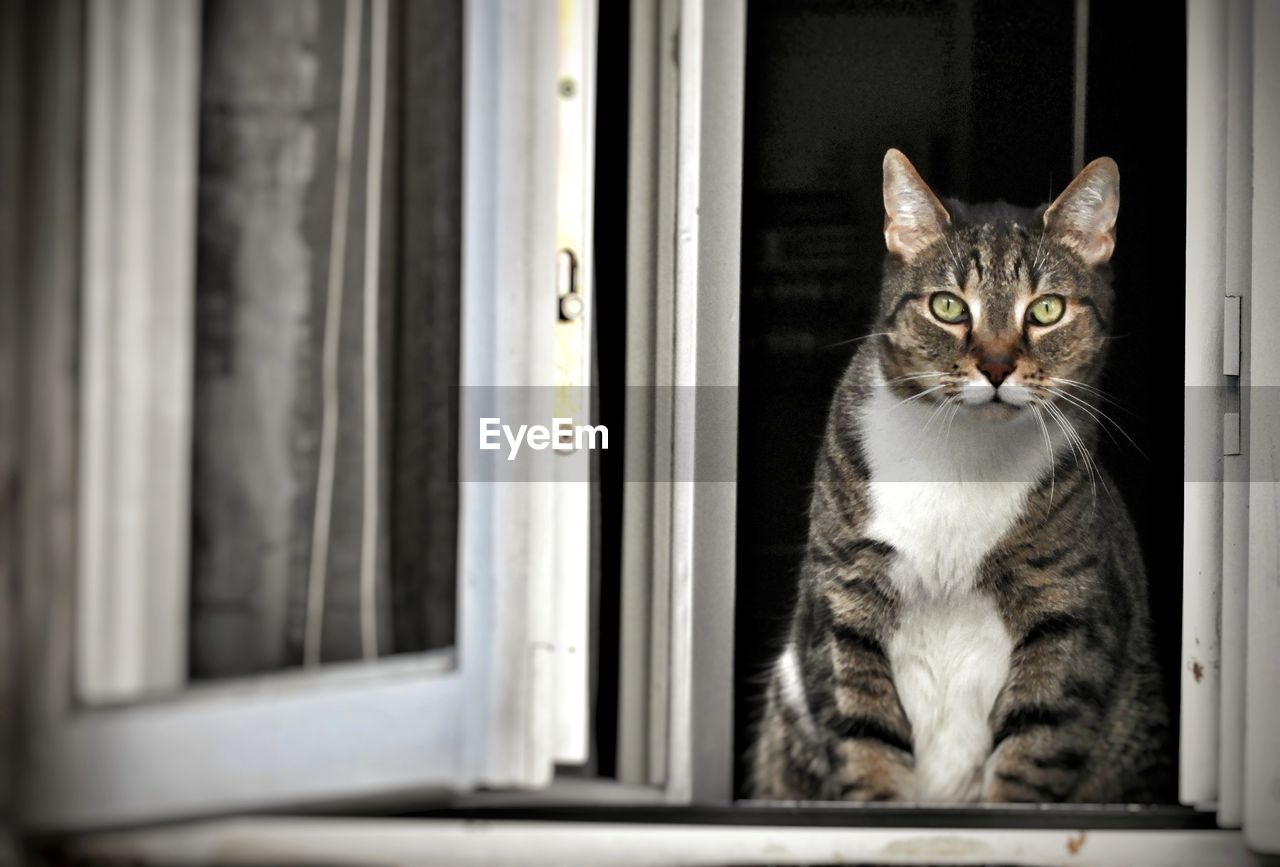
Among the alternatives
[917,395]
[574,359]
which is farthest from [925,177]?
[574,359]

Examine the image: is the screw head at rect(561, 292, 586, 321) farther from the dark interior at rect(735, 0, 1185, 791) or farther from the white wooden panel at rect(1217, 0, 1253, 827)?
the white wooden panel at rect(1217, 0, 1253, 827)

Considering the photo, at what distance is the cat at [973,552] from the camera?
1.24 m

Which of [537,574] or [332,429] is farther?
[537,574]

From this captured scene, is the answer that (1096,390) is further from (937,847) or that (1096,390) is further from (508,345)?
(508,345)

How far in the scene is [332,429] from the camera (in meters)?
1.09

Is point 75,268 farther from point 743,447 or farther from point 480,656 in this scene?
point 743,447

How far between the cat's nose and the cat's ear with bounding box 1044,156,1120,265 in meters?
0.18

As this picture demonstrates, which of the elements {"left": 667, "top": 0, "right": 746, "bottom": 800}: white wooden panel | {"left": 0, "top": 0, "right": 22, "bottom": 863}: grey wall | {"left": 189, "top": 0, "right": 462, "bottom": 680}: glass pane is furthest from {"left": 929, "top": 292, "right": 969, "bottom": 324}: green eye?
{"left": 0, "top": 0, "right": 22, "bottom": 863}: grey wall

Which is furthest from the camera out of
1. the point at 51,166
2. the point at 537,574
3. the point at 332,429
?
the point at 537,574

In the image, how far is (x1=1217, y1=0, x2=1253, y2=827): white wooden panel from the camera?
1233 millimetres

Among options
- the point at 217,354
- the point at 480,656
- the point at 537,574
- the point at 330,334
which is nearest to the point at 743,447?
the point at 537,574

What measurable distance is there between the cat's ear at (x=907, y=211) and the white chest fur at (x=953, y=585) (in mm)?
227

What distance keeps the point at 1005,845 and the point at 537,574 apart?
0.66 meters

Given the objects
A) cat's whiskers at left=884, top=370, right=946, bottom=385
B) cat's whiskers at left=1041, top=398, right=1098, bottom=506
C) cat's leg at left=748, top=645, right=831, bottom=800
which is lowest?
cat's leg at left=748, top=645, right=831, bottom=800
